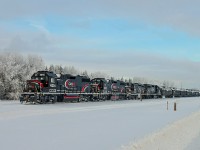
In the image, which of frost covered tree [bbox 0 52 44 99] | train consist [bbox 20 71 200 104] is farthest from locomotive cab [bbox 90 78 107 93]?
frost covered tree [bbox 0 52 44 99]

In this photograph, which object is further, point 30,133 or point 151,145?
point 30,133

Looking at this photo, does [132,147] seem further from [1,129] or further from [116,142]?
[1,129]

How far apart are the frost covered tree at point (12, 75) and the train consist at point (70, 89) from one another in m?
14.8

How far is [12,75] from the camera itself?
Result: 6256 cm

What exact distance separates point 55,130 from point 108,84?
51997 millimetres

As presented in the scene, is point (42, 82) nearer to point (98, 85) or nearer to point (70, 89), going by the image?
point (70, 89)

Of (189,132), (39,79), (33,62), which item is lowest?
(189,132)

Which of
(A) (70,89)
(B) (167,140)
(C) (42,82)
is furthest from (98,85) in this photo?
(B) (167,140)

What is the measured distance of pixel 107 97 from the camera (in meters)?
64.8

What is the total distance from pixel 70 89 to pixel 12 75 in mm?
19238

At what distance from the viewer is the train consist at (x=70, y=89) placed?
3938 centimetres

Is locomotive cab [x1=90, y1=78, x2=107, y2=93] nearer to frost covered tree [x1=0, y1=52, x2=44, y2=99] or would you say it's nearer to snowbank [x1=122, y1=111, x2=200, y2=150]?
frost covered tree [x1=0, y1=52, x2=44, y2=99]

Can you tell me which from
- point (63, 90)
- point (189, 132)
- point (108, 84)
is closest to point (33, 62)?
point (108, 84)

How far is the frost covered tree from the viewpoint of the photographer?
6181 centimetres
